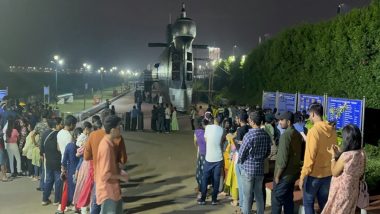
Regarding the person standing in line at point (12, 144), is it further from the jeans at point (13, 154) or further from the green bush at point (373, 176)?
the green bush at point (373, 176)

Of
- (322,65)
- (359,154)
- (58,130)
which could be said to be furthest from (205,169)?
(322,65)

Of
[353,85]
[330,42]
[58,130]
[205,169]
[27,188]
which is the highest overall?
[330,42]

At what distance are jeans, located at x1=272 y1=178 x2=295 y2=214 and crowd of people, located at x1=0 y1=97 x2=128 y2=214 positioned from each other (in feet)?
7.92

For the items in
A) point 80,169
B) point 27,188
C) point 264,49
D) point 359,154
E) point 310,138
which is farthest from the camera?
point 264,49

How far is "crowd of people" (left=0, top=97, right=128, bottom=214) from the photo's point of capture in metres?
5.26

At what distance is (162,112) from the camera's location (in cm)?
2059

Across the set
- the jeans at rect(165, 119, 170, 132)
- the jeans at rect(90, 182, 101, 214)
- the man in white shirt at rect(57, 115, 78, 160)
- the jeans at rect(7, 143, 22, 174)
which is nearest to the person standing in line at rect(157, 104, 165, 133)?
the jeans at rect(165, 119, 170, 132)

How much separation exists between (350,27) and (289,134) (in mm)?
8825

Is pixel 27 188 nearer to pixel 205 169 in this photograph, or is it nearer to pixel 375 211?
pixel 205 169

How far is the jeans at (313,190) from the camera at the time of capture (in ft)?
19.7

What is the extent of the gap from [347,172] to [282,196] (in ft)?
5.00

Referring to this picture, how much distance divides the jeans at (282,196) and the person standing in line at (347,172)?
3.34 ft

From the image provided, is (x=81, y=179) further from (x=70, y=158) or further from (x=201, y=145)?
(x=201, y=145)

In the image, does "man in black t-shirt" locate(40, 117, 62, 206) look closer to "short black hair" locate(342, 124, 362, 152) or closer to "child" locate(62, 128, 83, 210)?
"child" locate(62, 128, 83, 210)
